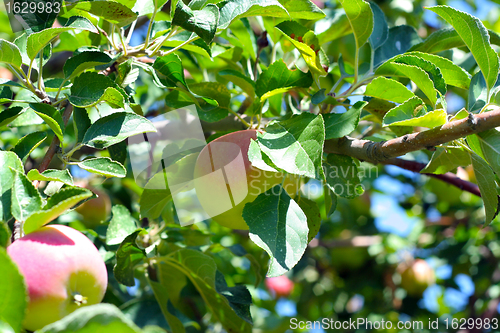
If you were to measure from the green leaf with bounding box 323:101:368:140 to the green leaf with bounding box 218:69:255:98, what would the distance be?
219mm

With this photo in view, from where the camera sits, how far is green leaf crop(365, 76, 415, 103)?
82 centimetres

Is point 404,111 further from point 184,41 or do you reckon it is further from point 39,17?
point 39,17

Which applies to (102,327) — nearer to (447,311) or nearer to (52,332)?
(52,332)

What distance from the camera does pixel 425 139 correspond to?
0.69 meters

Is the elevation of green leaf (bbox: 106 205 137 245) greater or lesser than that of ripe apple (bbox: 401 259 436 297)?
greater

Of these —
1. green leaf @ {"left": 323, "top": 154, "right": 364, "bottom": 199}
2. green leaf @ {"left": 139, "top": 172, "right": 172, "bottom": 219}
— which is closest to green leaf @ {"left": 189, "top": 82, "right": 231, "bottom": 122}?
green leaf @ {"left": 139, "top": 172, "right": 172, "bottom": 219}

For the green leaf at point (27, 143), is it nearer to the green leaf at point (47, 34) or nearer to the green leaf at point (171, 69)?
the green leaf at point (47, 34)

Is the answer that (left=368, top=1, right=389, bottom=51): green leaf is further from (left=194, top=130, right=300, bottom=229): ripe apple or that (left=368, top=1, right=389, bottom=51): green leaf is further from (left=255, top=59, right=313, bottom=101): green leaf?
(left=194, top=130, right=300, bottom=229): ripe apple

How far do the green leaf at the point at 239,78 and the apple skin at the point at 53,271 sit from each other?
0.51 meters

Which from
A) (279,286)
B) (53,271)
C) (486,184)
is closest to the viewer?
(53,271)

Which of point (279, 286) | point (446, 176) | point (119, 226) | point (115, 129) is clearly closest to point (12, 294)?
point (115, 129)

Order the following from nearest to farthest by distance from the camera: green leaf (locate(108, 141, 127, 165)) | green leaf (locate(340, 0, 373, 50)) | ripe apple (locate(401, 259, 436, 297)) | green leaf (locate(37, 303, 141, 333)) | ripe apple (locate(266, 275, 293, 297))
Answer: green leaf (locate(37, 303, 141, 333)) → green leaf (locate(340, 0, 373, 50)) → green leaf (locate(108, 141, 127, 165)) → ripe apple (locate(401, 259, 436, 297)) → ripe apple (locate(266, 275, 293, 297))

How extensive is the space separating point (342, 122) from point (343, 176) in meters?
0.11

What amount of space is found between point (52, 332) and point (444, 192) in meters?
2.33
